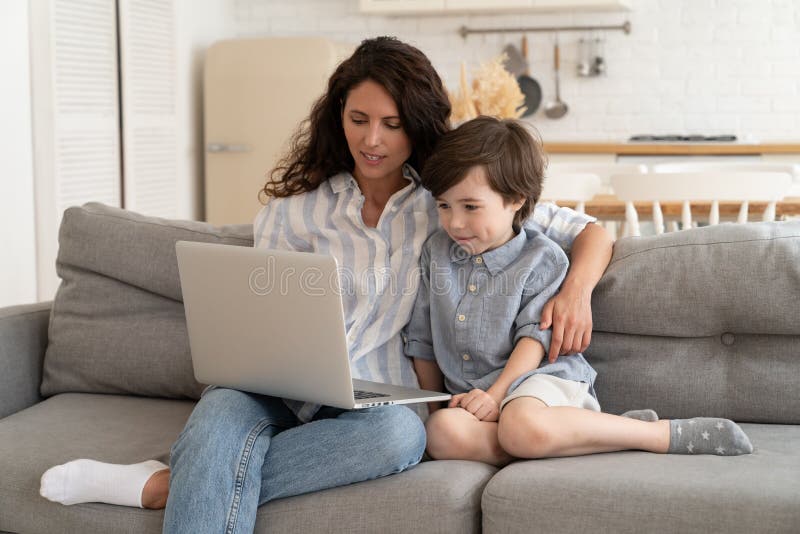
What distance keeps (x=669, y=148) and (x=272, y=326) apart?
3908 mm

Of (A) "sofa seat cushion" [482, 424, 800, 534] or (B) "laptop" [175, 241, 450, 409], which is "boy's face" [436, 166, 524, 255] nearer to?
(B) "laptop" [175, 241, 450, 409]

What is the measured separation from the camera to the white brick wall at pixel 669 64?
217 inches

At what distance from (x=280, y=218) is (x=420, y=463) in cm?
66

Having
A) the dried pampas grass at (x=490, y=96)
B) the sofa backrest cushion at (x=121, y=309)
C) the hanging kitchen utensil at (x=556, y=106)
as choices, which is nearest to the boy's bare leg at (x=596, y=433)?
the sofa backrest cushion at (x=121, y=309)

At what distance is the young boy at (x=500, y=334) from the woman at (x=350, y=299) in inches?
1.8

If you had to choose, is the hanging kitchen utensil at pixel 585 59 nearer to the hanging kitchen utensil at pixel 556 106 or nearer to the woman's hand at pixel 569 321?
the hanging kitchen utensil at pixel 556 106

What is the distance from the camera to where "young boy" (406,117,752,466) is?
1792 mm

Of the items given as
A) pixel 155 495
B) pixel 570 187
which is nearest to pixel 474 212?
pixel 155 495

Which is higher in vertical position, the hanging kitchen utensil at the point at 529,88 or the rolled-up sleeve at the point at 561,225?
the hanging kitchen utensil at the point at 529,88

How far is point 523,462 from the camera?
1774 millimetres

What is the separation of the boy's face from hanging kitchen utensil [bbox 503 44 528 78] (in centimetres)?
400

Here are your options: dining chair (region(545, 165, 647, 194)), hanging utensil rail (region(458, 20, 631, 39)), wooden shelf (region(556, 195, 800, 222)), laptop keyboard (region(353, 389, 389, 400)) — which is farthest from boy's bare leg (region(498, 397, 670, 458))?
hanging utensil rail (region(458, 20, 631, 39))

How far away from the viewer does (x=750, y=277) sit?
1986mm

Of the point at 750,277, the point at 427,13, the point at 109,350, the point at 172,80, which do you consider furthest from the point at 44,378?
the point at 427,13
